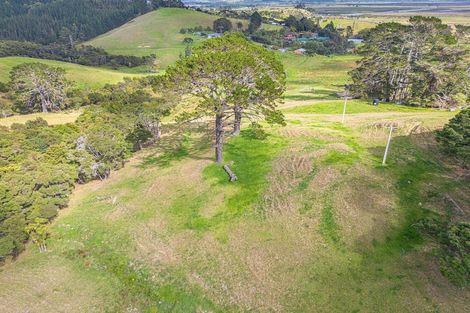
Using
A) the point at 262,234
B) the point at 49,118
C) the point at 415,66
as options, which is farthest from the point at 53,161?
the point at 415,66

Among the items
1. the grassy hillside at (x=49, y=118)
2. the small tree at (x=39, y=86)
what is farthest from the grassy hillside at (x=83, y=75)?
the grassy hillside at (x=49, y=118)

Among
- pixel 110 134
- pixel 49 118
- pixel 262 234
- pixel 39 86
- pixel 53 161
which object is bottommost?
pixel 49 118

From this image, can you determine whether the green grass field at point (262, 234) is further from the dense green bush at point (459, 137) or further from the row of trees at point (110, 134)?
the dense green bush at point (459, 137)

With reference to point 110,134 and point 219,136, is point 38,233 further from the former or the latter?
point 219,136

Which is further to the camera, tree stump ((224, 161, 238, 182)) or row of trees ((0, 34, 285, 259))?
tree stump ((224, 161, 238, 182))

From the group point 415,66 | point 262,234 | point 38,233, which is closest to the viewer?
point 262,234

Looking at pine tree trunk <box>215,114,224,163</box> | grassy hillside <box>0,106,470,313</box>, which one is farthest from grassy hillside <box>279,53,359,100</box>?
grassy hillside <box>0,106,470,313</box>

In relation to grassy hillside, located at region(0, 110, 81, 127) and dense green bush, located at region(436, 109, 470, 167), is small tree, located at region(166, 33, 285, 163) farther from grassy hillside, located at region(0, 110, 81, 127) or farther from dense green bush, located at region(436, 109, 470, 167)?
grassy hillside, located at region(0, 110, 81, 127)
